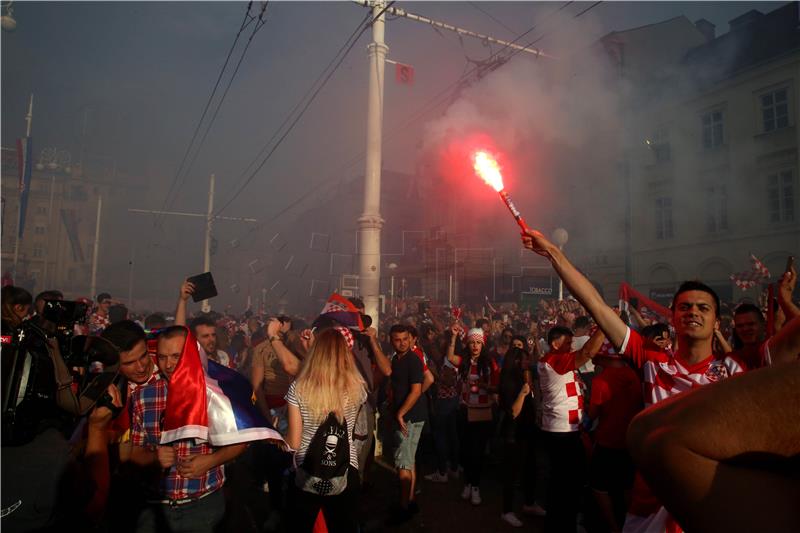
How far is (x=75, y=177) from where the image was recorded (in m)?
65.2

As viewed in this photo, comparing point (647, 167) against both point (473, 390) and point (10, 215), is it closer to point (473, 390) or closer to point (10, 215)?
point (473, 390)

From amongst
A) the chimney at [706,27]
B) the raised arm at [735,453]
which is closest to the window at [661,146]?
the chimney at [706,27]

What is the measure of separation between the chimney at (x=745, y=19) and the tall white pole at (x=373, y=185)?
17729 millimetres

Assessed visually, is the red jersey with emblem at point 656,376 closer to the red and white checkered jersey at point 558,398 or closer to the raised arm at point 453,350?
the red and white checkered jersey at point 558,398

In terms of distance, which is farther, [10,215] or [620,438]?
[10,215]

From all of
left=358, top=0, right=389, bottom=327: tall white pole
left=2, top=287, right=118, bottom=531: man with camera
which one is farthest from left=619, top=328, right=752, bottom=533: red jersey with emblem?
left=358, top=0, right=389, bottom=327: tall white pole

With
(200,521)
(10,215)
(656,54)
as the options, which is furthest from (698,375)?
(10,215)

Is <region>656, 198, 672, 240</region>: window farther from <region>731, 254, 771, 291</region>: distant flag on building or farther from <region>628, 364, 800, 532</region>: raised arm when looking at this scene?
<region>628, 364, 800, 532</region>: raised arm

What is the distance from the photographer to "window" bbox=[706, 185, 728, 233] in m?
19.2

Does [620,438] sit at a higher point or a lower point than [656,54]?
lower

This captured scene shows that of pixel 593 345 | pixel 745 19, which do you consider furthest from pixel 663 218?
pixel 593 345

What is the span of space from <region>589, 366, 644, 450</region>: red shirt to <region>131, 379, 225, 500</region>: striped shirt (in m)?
3.08

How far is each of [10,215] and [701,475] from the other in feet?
224

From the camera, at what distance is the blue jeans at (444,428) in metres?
6.60
